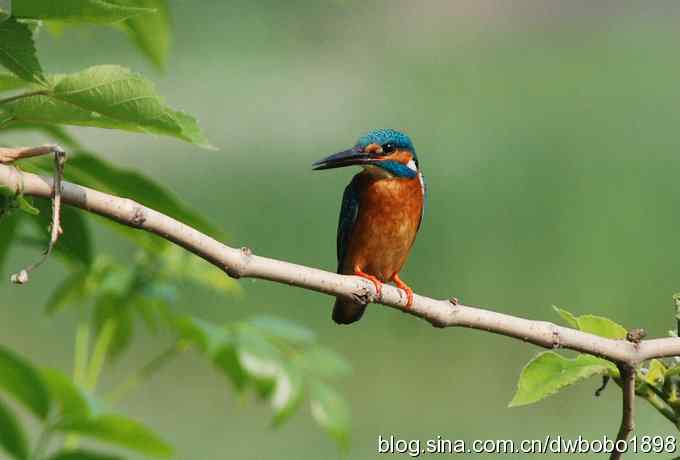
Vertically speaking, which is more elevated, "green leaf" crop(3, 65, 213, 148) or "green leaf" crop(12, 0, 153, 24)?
"green leaf" crop(12, 0, 153, 24)

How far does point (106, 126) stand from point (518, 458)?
4682mm

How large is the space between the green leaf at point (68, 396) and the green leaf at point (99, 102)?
451mm

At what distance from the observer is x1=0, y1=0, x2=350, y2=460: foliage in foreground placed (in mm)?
614

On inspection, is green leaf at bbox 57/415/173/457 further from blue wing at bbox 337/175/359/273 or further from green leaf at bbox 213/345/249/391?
blue wing at bbox 337/175/359/273

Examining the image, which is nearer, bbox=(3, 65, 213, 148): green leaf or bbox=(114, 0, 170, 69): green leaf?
bbox=(3, 65, 213, 148): green leaf

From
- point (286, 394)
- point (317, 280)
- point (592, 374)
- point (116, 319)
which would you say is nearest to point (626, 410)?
point (592, 374)

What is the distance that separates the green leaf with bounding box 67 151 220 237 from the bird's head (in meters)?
0.29

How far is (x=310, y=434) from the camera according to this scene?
4242 millimetres

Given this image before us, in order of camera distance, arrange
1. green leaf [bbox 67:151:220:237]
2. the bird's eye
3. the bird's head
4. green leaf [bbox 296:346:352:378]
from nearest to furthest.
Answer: green leaf [bbox 67:151:220:237] < the bird's head < the bird's eye < green leaf [bbox 296:346:352:378]

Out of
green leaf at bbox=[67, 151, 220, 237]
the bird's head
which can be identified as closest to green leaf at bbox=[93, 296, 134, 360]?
the bird's head

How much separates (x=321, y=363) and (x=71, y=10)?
101 centimetres

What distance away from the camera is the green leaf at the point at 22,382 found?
2.94ft

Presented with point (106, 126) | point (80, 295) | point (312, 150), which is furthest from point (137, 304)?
point (312, 150)

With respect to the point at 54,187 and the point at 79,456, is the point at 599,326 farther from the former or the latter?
the point at 79,456
